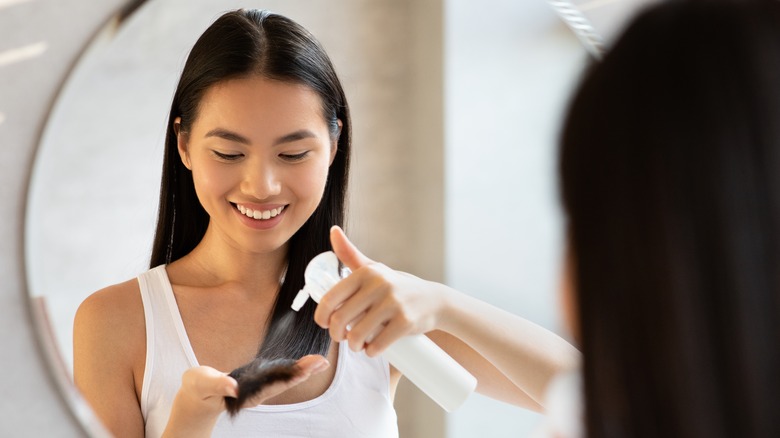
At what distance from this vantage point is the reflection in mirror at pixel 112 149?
20.6 inches

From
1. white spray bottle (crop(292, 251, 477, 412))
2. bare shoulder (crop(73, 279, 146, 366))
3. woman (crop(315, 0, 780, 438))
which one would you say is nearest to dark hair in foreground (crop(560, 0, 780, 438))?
woman (crop(315, 0, 780, 438))

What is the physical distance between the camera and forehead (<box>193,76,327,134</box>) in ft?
1.73

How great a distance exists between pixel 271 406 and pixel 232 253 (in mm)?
110

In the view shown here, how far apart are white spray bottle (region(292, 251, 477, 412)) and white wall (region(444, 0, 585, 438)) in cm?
8

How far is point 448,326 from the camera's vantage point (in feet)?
1.94

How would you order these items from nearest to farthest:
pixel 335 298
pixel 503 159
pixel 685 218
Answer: pixel 685 218 → pixel 335 298 → pixel 503 159

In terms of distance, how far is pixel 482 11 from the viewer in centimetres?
63

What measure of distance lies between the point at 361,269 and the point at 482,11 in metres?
0.24

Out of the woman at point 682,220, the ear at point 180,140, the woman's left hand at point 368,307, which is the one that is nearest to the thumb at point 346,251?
the woman's left hand at point 368,307

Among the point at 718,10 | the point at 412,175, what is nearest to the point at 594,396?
the point at 718,10

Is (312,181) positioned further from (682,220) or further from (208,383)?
(682,220)

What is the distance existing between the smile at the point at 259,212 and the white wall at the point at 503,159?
5.3 inches

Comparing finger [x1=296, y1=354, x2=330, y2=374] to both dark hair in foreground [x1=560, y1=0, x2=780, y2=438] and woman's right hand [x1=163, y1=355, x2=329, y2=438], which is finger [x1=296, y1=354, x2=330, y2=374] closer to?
woman's right hand [x1=163, y1=355, x2=329, y2=438]

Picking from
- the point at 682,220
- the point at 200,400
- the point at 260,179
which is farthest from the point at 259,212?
the point at 682,220
